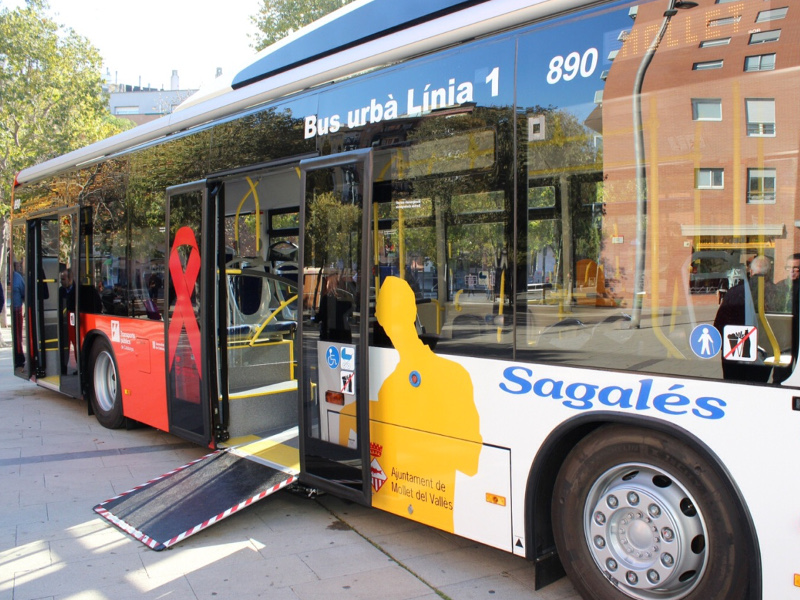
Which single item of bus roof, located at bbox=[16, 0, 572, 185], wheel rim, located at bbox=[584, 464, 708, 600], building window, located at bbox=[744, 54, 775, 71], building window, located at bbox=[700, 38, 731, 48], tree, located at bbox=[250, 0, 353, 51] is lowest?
wheel rim, located at bbox=[584, 464, 708, 600]

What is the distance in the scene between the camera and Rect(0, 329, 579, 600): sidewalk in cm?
394

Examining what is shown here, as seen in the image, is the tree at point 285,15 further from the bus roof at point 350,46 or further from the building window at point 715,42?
the building window at point 715,42

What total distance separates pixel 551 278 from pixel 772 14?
4.79 ft

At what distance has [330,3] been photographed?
2708cm

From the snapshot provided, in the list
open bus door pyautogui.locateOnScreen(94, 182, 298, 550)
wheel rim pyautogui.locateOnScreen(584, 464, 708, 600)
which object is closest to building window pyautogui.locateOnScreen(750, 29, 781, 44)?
wheel rim pyautogui.locateOnScreen(584, 464, 708, 600)

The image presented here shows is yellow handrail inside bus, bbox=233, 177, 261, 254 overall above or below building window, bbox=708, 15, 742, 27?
below

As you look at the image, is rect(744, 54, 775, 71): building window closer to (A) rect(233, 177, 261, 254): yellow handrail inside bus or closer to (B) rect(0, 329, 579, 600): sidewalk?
(B) rect(0, 329, 579, 600): sidewalk

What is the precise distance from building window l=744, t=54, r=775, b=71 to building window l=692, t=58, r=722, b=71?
4.4 inches

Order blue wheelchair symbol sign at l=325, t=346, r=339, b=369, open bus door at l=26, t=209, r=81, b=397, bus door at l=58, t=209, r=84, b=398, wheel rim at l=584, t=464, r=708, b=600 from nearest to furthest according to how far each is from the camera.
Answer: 1. wheel rim at l=584, t=464, r=708, b=600
2. blue wheelchair symbol sign at l=325, t=346, r=339, b=369
3. bus door at l=58, t=209, r=84, b=398
4. open bus door at l=26, t=209, r=81, b=397

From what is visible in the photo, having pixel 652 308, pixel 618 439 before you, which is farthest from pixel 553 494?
pixel 652 308

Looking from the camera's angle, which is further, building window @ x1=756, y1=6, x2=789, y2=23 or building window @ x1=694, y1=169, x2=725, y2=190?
building window @ x1=694, y1=169, x2=725, y2=190

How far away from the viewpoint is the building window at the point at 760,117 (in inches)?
111

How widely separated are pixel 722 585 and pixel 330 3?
27554mm

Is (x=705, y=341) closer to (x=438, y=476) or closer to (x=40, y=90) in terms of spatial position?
(x=438, y=476)
